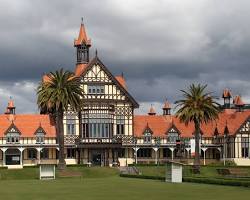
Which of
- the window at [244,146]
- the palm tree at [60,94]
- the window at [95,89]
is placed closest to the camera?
the palm tree at [60,94]

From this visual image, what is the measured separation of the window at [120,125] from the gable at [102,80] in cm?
349

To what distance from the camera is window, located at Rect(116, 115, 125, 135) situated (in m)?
101

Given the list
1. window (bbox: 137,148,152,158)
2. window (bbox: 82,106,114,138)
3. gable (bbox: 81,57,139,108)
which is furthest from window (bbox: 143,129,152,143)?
window (bbox: 82,106,114,138)

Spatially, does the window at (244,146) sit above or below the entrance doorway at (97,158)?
above

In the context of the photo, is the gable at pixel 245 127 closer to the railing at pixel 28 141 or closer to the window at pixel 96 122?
the window at pixel 96 122

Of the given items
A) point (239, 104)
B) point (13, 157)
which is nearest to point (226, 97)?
point (239, 104)

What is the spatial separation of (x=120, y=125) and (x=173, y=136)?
33.5 ft

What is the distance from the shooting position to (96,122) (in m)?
98.4

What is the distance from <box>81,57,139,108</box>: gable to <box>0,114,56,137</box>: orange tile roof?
9.10m

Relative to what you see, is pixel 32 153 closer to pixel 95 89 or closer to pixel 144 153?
pixel 95 89

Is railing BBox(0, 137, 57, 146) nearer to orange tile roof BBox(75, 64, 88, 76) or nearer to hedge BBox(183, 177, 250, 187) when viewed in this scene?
orange tile roof BBox(75, 64, 88, 76)

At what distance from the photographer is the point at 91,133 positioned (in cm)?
9875

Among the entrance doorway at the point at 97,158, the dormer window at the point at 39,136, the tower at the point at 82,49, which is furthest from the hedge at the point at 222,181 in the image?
the tower at the point at 82,49

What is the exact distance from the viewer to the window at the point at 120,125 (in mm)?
101188
